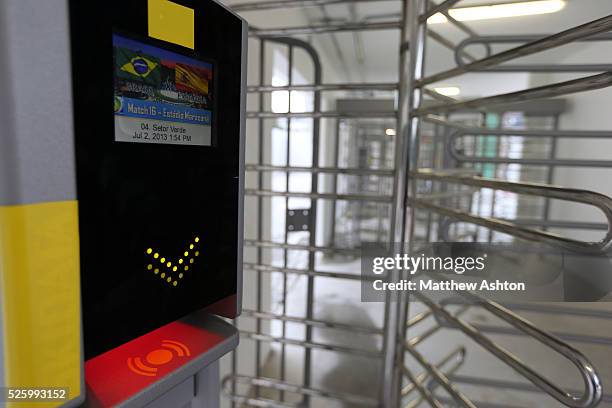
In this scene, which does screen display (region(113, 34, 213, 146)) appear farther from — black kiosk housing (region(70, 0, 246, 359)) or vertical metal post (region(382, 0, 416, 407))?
vertical metal post (region(382, 0, 416, 407))

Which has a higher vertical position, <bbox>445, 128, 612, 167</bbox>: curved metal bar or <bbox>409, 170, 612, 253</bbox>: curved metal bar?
<bbox>445, 128, 612, 167</bbox>: curved metal bar

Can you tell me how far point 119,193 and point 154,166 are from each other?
0.06 meters

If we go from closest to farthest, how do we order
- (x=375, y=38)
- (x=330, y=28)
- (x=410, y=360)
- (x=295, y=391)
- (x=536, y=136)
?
(x=330, y=28) < (x=536, y=136) < (x=295, y=391) < (x=410, y=360) < (x=375, y=38)

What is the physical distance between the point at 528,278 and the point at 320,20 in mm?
3296

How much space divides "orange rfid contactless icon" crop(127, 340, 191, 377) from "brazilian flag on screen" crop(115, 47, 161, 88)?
1.24 feet

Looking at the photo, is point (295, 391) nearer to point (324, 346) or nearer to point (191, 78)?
point (324, 346)

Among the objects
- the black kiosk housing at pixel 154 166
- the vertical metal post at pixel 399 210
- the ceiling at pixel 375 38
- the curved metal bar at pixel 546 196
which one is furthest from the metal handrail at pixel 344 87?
the black kiosk housing at pixel 154 166

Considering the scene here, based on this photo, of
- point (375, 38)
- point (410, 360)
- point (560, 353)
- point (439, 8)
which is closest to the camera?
point (560, 353)

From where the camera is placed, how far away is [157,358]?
530 mm

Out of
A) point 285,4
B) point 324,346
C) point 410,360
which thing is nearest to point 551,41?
point 285,4

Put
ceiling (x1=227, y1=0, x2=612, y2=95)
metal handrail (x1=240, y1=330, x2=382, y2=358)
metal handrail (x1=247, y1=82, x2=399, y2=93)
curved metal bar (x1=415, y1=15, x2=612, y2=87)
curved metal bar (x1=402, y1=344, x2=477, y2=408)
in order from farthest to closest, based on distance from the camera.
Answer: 1. ceiling (x1=227, y1=0, x2=612, y2=95)
2. metal handrail (x1=240, y1=330, x2=382, y2=358)
3. metal handrail (x1=247, y1=82, x2=399, y2=93)
4. curved metal bar (x1=402, y1=344, x2=477, y2=408)
5. curved metal bar (x1=415, y1=15, x2=612, y2=87)

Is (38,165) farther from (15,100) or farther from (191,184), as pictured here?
(191,184)

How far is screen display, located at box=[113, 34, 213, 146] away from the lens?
45 centimetres

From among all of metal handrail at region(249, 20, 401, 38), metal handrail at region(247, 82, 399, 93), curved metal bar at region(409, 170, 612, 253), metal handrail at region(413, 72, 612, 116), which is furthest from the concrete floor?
metal handrail at region(249, 20, 401, 38)
